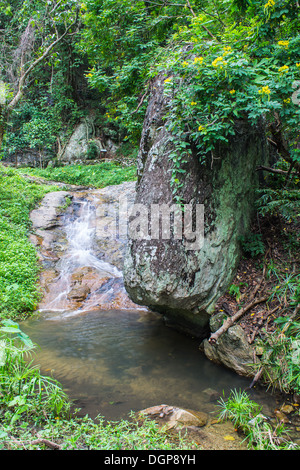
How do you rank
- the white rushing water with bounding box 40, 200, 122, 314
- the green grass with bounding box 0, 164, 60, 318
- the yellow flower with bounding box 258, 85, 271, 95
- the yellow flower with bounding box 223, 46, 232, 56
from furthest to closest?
1. the white rushing water with bounding box 40, 200, 122, 314
2. the green grass with bounding box 0, 164, 60, 318
3. the yellow flower with bounding box 223, 46, 232, 56
4. the yellow flower with bounding box 258, 85, 271, 95

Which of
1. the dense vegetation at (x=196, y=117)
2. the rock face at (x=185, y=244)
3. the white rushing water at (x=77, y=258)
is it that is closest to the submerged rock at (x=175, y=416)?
the dense vegetation at (x=196, y=117)

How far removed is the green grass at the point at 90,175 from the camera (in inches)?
511

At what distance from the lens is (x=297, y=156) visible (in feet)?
11.8

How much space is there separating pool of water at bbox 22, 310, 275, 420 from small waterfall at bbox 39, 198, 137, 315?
62cm

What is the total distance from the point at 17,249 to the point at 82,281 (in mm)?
1780

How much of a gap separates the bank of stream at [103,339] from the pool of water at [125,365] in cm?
1

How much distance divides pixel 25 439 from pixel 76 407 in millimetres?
940

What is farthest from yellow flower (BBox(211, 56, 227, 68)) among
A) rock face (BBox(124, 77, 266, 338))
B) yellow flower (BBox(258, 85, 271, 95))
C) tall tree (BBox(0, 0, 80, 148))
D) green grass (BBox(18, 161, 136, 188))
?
green grass (BBox(18, 161, 136, 188))

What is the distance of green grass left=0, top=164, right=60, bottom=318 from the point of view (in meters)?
6.21

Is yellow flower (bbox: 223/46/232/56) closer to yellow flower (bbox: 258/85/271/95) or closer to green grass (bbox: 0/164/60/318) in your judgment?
yellow flower (bbox: 258/85/271/95)

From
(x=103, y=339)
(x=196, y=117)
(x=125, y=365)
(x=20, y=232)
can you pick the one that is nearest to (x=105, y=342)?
(x=103, y=339)

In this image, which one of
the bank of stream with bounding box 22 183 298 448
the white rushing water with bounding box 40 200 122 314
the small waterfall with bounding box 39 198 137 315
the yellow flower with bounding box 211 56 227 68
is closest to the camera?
the yellow flower with bounding box 211 56 227 68
